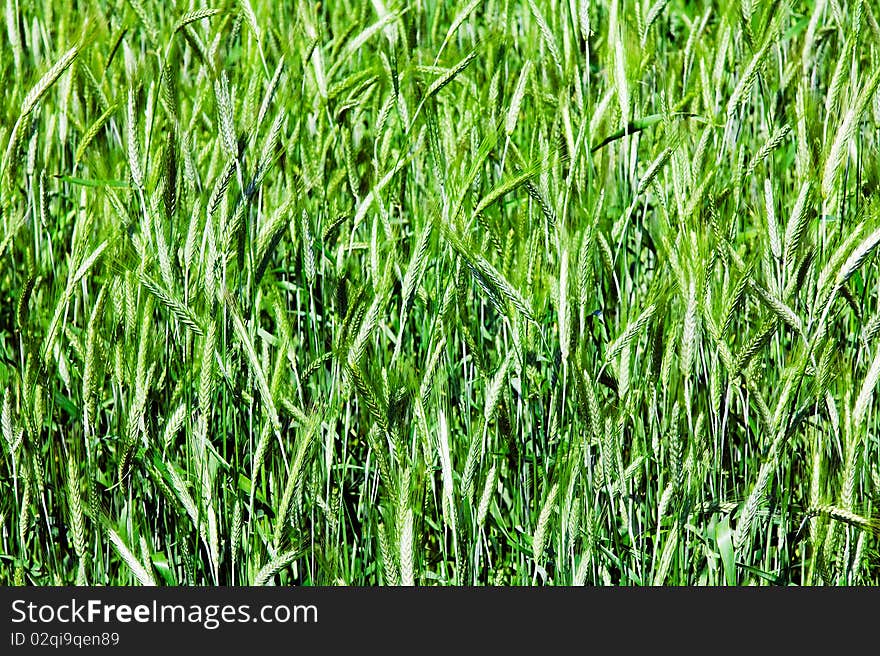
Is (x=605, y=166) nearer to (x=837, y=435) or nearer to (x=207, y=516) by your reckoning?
(x=837, y=435)

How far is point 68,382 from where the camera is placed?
0.98 m

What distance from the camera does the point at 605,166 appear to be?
3.27ft

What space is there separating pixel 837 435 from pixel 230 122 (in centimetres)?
73

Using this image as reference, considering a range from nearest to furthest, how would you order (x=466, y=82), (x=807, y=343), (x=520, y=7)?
(x=807, y=343)
(x=466, y=82)
(x=520, y=7)

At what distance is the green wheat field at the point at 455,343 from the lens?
816 millimetres

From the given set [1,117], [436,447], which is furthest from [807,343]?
[1,117]

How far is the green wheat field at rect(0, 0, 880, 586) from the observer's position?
82 centimetres

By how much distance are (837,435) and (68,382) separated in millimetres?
900

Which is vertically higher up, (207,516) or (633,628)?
(207,516)

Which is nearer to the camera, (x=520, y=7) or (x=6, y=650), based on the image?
(x=6, y=650)

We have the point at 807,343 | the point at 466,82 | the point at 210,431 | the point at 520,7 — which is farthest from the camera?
the point at 520,7

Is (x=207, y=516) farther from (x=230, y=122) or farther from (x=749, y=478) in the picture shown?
(x=749, y=478)

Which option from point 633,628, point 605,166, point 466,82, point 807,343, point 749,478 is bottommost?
point 633,628

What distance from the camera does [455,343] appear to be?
37.0 inches
